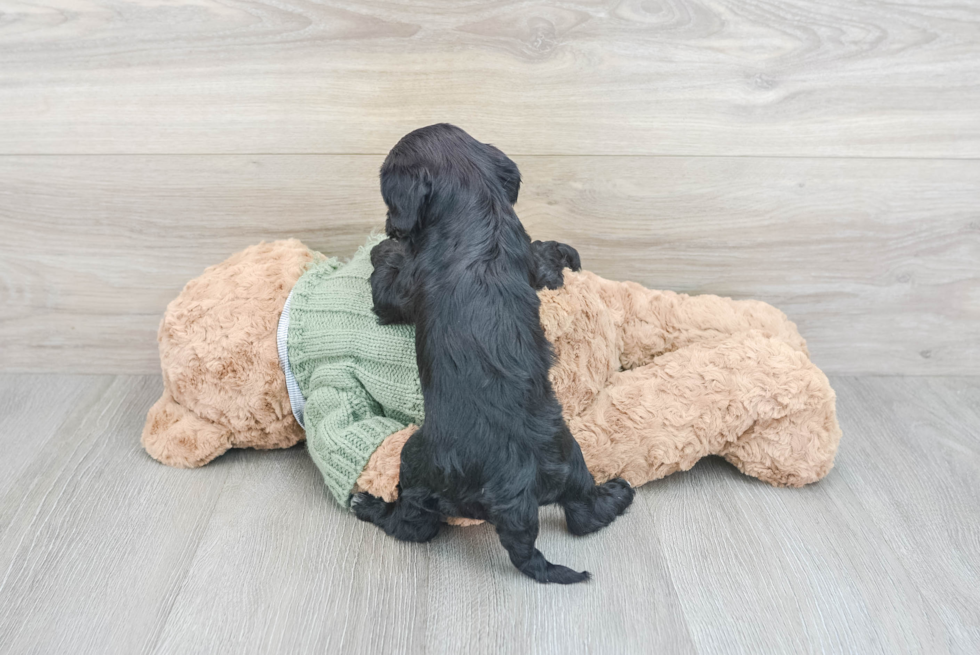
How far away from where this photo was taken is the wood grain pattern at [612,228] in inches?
61.1

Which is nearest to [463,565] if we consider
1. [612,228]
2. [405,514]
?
[405,514]

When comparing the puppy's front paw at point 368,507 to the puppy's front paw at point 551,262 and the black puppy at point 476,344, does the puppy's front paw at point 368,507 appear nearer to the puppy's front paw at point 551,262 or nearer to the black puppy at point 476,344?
the black puppy at point 476,344

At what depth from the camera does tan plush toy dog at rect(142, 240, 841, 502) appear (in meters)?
1.31

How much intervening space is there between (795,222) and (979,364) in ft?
2.04

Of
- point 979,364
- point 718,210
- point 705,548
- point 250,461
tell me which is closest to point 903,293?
point 979,364

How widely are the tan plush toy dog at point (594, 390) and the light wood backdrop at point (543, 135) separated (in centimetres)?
22

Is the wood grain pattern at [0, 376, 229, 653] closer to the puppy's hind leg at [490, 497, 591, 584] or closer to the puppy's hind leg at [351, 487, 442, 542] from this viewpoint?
the puppy's hind leg at [351, 487, 442, 542]

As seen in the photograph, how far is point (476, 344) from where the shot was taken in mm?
1018

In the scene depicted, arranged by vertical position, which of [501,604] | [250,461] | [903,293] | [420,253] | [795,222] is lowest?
[250,461]

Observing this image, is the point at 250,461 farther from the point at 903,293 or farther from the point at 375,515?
the point at 903,293

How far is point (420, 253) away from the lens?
1074mm

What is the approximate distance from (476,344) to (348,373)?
34cm

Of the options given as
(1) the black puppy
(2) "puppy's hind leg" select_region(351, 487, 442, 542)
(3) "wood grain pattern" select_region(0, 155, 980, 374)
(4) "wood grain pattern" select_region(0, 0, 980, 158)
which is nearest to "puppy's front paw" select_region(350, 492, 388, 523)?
(2) "puppy's hind leg" select_region(351, 487, 442, 542)

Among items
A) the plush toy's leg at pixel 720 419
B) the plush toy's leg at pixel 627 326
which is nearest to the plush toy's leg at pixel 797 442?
the plush toy's leg at pixel 720 419
